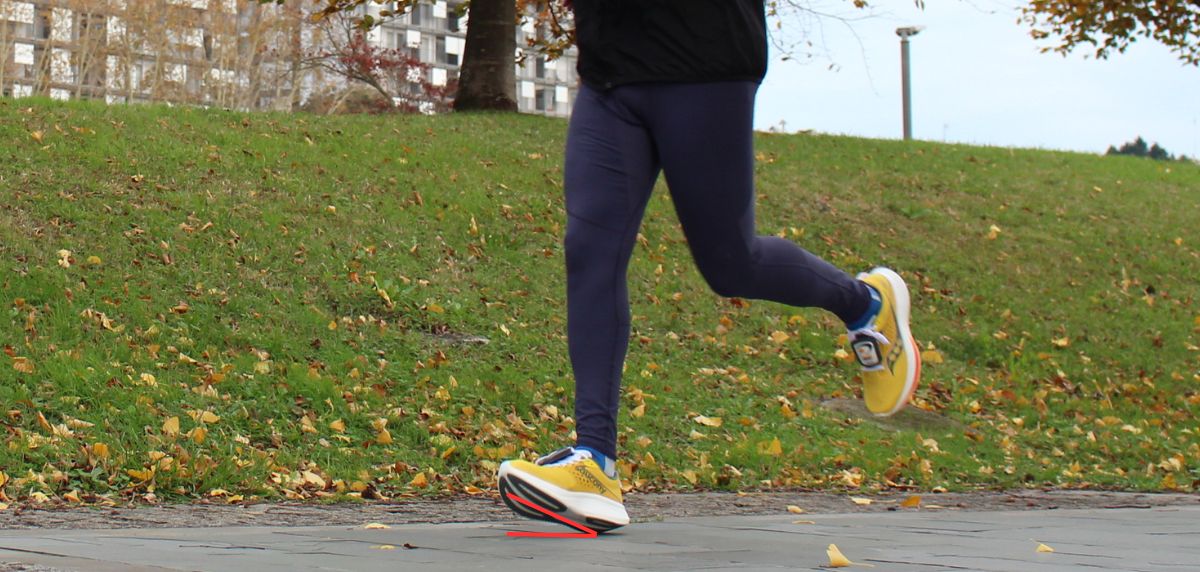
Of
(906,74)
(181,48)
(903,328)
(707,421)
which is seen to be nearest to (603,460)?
(903,328)

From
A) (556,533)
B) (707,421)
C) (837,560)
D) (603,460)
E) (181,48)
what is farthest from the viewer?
(181,48)

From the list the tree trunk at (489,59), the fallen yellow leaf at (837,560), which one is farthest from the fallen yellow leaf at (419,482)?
the tree trunk at (489,59)

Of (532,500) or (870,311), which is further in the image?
(870,311)

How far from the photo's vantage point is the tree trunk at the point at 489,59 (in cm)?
1692

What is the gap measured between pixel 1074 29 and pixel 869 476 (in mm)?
11963

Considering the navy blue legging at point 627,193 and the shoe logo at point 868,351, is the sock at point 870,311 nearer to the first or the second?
the shoe logo at point 868,351

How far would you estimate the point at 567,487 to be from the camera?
3465 millimetres

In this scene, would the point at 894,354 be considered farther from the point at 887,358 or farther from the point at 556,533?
the point at 556,533

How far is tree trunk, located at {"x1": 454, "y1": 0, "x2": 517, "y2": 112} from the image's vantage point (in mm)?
16922

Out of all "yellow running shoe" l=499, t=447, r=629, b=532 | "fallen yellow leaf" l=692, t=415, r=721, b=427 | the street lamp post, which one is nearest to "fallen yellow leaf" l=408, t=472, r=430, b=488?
"fallen yellow leaf" l=692, t=415, r=721, b=427

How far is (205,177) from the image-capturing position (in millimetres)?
12023

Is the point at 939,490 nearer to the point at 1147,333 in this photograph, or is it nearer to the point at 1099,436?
the point at 1099,436

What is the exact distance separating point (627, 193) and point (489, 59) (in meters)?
13.8

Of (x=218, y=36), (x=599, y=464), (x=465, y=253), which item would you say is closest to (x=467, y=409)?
(x=465, y=253)
